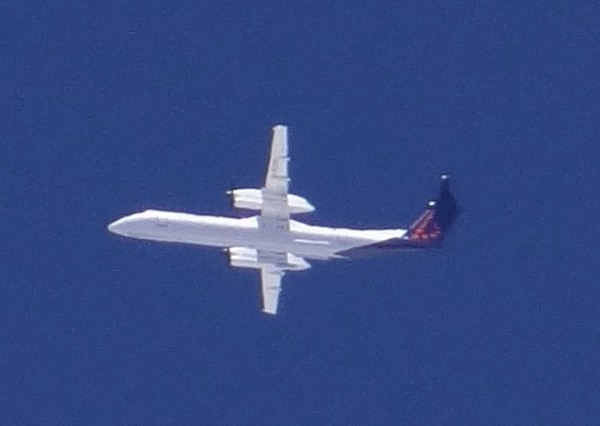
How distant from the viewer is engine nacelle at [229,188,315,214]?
9731 cm

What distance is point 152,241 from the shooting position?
99.7 meters

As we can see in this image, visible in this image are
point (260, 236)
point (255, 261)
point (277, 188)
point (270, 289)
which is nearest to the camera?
point (277, 188)

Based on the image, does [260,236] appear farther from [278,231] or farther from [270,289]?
[270,289]

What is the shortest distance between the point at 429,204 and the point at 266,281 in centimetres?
816

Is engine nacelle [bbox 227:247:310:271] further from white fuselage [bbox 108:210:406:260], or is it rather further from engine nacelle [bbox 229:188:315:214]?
engine nacelle [bbox 229:188:315:214]

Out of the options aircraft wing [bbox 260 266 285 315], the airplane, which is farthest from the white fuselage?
aircraft wing [bbox 260 266 285 315]

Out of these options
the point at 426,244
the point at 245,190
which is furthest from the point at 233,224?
the point at 426,244

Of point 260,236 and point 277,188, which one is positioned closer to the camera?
point 277,188

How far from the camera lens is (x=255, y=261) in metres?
99.4

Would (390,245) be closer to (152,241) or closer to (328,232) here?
(328,232)

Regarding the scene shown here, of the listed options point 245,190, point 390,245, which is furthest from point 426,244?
point 245,190

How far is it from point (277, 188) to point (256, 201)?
1.27 metres

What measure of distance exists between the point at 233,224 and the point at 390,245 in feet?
23.0

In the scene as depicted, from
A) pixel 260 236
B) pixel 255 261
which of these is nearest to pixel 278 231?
pixel 260 236
